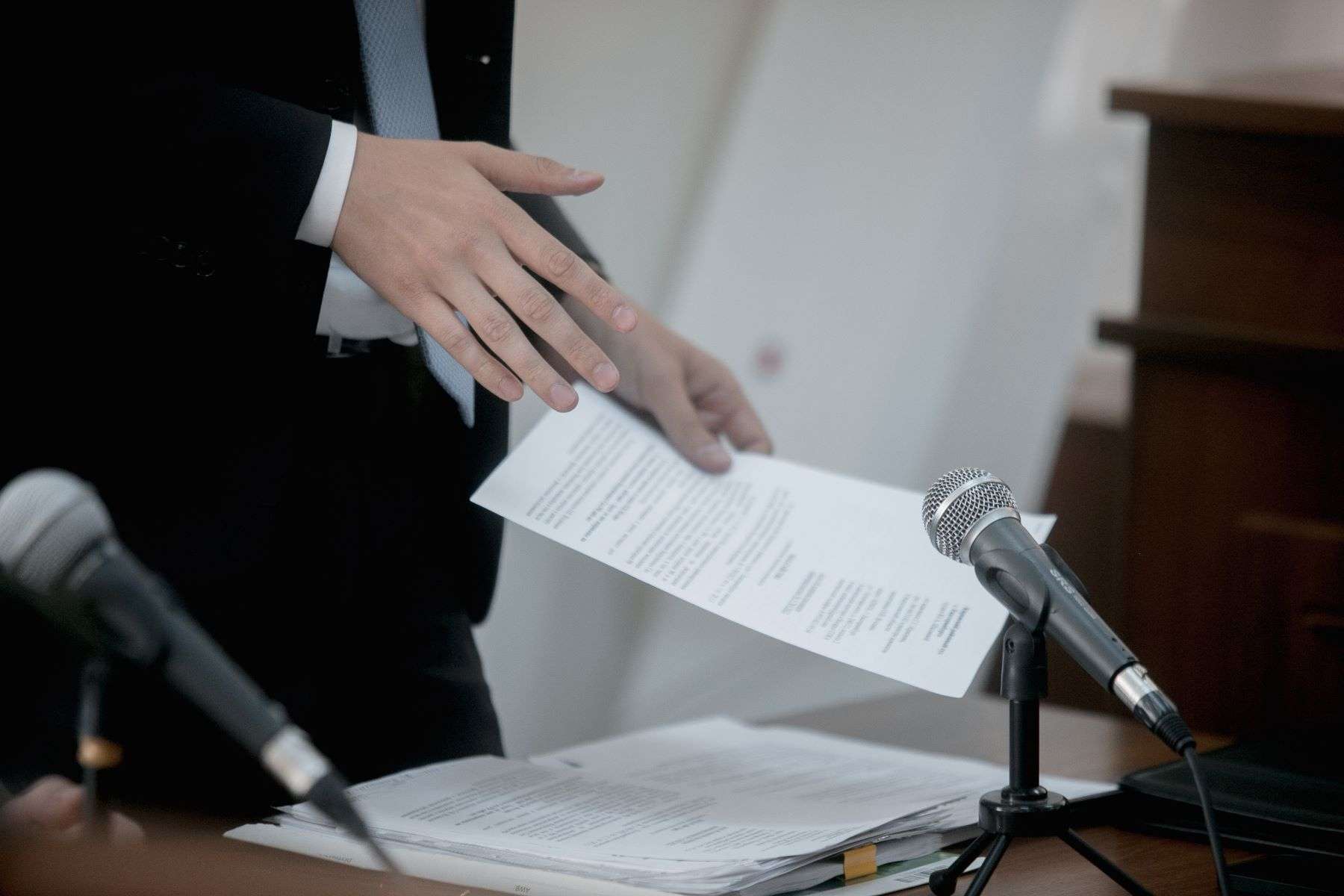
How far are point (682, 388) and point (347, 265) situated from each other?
0.33 meters

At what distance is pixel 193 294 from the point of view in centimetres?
89

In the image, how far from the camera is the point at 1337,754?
107 centimetres

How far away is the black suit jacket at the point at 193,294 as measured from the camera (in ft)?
2.77

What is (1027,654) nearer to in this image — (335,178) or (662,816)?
(662,816)

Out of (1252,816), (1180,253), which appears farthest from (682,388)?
(1180,253)

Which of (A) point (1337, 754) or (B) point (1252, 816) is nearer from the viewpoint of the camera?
(B) point (1252, 816)

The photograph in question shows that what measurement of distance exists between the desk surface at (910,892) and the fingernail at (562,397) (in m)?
0.28

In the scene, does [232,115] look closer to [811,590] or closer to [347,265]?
[347,265]

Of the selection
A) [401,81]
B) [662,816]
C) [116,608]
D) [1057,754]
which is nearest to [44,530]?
[116,608]

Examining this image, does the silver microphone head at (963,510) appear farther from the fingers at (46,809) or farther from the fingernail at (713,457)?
the fingers at (46,809)

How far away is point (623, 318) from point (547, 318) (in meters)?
0.05

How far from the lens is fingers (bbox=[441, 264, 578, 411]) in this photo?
0.84 m

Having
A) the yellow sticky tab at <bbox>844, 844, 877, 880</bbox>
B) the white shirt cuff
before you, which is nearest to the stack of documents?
the yellow sticky tab at <bbox>844, 844, 877, 880</bbox>

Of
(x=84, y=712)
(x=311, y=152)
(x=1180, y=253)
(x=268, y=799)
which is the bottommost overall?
(x=268, y=799)
